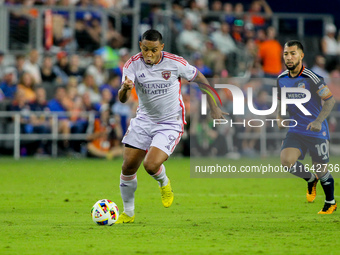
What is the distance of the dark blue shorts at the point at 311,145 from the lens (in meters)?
9.03

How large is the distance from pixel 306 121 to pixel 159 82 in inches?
94.6

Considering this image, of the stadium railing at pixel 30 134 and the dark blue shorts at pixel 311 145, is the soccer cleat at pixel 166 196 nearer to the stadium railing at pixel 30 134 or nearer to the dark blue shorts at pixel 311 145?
the dark blue shorts at pixel 311 145

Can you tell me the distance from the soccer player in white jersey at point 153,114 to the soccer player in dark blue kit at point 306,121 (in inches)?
61.3

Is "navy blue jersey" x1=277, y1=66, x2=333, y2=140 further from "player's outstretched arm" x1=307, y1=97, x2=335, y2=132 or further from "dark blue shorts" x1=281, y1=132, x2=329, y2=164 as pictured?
"player's outstretched arm" x1=307, y1=97, x2=335, y2=132

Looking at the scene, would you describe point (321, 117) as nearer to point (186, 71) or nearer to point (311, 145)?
point (311, 145)

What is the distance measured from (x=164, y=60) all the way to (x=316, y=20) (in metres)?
17.0

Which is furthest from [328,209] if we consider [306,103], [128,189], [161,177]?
[128,189]

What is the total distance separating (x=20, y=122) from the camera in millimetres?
18109

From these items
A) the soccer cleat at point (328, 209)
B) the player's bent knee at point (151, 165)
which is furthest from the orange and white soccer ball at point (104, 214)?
the soccer cleat at point (328, 209)

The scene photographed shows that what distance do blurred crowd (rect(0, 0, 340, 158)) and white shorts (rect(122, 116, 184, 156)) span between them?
10.3 metres

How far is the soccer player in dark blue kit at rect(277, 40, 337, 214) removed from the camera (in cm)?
882

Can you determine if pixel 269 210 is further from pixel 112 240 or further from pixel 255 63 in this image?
pixel 255 63

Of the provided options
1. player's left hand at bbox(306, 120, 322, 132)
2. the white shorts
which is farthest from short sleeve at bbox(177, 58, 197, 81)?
player's left hand at bbox(306, 120, 322, 132)

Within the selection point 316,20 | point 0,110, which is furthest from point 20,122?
point 316,20
